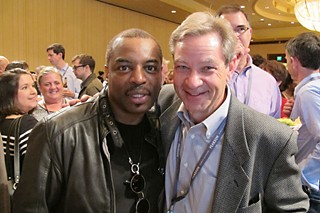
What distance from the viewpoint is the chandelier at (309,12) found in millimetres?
8145

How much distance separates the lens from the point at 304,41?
2770mm

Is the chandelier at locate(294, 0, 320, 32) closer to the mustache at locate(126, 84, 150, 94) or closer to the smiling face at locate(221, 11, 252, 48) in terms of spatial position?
the smiling face at locate(221, 11, 252, 48)

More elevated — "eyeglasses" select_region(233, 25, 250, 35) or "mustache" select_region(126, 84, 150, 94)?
"eyeglasses" select_region(233, 25, 250, 35)

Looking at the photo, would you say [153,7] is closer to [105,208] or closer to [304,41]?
[304,41]

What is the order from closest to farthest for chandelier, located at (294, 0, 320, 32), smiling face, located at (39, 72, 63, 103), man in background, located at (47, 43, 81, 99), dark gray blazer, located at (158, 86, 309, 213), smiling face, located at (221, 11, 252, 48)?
dark gray blazer, located at (158, 86, 309, 213) < smiling face, located at (221, 11, 252, 48) < smiling face, located at (39, 72, 63, 103) < man in background, located at (47, 43, 81, 99) < chandelier, located at (294, 0, 320, 32)

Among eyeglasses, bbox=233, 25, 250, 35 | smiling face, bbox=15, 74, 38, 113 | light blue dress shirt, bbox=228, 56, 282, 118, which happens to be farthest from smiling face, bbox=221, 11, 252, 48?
smiling face, bbox=15, 74, 38, 113

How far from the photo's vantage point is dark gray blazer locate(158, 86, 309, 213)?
123cm

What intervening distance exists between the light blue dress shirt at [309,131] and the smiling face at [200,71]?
49.0 inches

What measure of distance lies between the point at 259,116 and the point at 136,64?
20.0 inches

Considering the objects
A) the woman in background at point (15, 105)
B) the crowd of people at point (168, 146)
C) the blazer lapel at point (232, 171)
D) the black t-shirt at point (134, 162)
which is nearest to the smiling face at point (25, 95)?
the woman in background at point (15, 105)

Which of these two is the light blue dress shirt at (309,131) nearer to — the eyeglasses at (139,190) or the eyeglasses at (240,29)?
the eyeglasses at (240,29)

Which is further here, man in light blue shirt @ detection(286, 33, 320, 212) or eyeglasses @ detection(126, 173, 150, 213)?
man in light blue shirt @ detection(286, 33, 320, 212)

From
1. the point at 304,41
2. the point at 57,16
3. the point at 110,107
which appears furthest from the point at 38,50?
the point at 110,107

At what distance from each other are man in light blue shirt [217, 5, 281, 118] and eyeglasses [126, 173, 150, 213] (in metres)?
1.19
